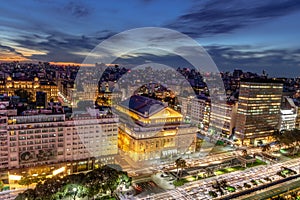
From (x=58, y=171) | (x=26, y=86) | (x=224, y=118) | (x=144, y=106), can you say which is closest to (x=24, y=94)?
(x=26, y=86)

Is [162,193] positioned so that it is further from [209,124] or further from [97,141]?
[209,124]

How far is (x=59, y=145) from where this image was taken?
36125 millimetres

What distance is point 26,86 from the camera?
240 ft

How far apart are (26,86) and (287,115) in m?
75.9

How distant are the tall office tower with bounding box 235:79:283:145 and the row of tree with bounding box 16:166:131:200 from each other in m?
34.1

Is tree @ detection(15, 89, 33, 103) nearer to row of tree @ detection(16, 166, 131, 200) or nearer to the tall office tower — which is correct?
row of tree @ detection(16, 166, 131, 200)

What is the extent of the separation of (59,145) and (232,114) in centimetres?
4015

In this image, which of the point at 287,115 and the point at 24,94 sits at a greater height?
the point at 24,94

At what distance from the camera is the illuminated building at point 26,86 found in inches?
→ 2810

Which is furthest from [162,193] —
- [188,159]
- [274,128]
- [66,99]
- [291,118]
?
[66,99]

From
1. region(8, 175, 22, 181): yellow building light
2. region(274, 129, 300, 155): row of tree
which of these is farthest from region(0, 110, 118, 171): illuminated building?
region(274, 129, 300, 155): row of tree

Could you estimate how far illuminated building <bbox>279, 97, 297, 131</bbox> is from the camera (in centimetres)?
5993

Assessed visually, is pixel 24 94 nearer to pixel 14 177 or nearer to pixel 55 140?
pixel 55 140

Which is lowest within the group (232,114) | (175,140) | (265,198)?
(265,198)
